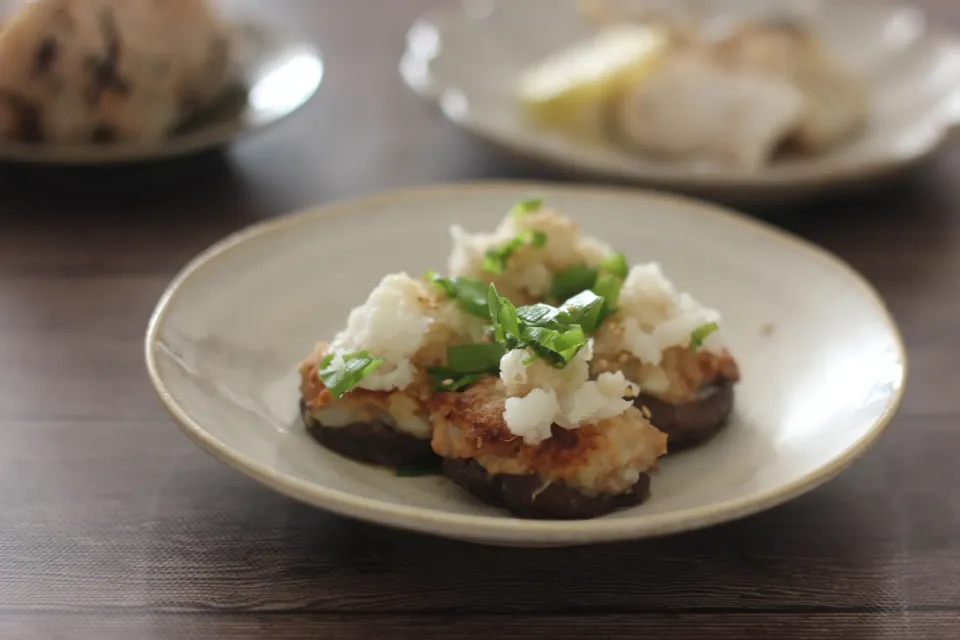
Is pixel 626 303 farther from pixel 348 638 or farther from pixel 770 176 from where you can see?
pixel 770 176

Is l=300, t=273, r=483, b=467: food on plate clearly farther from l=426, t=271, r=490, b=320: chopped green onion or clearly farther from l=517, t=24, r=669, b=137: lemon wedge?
l=517, t=24, r=669, b=137: lemon wedge

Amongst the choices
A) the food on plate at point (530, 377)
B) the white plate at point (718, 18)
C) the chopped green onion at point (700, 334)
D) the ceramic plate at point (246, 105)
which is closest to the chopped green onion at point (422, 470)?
the food on plate at point (530, 377)

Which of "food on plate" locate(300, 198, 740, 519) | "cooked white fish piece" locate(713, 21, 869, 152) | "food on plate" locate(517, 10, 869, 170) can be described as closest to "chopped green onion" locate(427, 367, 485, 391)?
"food on plate" locate(300, 198, 740, 519)

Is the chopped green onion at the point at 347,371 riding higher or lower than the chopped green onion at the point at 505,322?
lower

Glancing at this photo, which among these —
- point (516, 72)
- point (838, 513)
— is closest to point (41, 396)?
point (838, 513)

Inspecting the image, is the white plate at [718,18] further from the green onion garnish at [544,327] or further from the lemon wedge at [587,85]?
the green onion garnish at [544,327]

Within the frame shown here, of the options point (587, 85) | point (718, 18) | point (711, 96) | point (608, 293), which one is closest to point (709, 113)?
point (711, 96)
